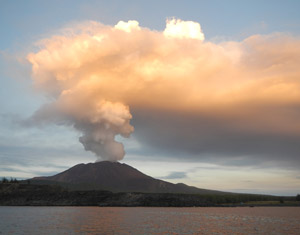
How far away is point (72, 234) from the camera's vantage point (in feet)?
169

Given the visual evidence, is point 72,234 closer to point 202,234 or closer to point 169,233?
point 169,233

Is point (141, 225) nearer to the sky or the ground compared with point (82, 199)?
nearer to the ground

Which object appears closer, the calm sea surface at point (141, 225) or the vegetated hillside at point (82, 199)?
the calm sea surface at point (141, 225)

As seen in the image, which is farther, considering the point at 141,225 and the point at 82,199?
the point at 82,199

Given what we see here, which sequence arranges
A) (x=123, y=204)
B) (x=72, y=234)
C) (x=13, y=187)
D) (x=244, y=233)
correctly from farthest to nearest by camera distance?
1. (x=13, y=187)
2. (x=123, y=204)
3. (x=244, y=233)
4. (x=72, y=234)

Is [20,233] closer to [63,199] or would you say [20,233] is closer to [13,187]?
[63,199]

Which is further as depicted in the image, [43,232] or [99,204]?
[99,204]

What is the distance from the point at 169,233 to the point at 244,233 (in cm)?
1298

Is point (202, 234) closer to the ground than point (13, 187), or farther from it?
closer to the ground

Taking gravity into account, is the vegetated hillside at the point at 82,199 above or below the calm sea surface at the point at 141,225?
above

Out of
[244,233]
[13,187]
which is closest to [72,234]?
[244,233]

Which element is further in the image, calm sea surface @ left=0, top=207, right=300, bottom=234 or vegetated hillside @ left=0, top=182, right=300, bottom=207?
vegetated hillside @ left=0, top=182, right=300, bottom=207

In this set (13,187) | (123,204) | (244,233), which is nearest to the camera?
(244,233)

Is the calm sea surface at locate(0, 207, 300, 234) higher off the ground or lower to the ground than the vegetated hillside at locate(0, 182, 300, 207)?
lower
